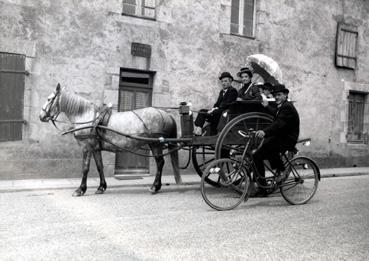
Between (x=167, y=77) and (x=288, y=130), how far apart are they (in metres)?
4.77

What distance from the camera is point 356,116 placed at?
1430cm

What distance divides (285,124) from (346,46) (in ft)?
30.0

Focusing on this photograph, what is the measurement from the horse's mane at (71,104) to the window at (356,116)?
10.7 meters

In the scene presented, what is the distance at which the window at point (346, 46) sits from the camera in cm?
1359

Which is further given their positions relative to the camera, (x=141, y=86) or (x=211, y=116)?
(x=141, y=86)

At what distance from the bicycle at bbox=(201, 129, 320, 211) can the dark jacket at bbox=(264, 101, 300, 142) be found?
0.30 metres

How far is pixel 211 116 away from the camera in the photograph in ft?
24.0

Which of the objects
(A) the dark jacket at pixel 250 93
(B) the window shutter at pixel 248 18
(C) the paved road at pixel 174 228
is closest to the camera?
(C) the paved road at pixel 174 228

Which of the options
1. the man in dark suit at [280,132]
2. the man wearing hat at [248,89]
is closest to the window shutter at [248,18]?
the man wearing hat at [248,89]

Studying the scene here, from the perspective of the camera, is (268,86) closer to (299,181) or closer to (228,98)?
(228,98)

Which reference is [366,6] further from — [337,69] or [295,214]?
[295,214]

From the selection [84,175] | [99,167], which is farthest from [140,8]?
[84,175]

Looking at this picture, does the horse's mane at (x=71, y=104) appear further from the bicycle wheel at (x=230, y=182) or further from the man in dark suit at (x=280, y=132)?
the man in dark suit at (x=280, y=132)

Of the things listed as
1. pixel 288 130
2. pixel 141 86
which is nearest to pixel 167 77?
pixel 141 86
